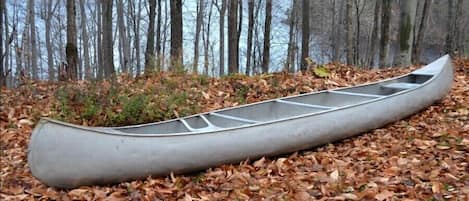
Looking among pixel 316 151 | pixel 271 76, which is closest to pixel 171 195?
pixel 316 151

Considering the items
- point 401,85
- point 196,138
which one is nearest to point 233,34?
point 401,85

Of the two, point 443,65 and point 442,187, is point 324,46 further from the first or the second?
point 442,187

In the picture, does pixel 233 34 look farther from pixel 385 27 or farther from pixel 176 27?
pixel 385 27

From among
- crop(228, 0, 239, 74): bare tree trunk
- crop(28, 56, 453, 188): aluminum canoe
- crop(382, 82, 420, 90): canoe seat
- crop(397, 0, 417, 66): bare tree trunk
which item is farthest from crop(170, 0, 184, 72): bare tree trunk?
crop(397, 0, 417, 66): bare tree trunk

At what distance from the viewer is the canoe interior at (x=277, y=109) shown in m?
3.83

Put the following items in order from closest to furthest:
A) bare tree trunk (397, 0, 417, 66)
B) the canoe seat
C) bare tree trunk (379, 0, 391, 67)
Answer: the canoe seat < bare tree trunk (397, 0, 417, 66) < bare tree trunk (379, 0, 391, 67)

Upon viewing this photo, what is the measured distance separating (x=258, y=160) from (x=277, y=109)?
43.7 inches

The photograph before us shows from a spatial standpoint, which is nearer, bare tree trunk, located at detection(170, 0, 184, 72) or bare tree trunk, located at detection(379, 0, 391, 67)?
bare tree trunk, located at detection(170, 0, 184, 72)

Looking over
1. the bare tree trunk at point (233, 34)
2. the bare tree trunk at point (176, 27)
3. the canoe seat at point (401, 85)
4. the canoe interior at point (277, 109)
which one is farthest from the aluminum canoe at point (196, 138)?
the bare tree trunk at point (233, 34)

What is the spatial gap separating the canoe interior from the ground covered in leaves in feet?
1.56

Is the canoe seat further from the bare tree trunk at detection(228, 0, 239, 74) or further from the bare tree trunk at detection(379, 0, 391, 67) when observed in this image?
the bare tree trunk at detection(228, 0, 239, 74)

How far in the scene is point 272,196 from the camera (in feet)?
9.33

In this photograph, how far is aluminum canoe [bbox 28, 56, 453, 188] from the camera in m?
2.96

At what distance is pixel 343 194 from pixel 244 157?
3.22 ft
